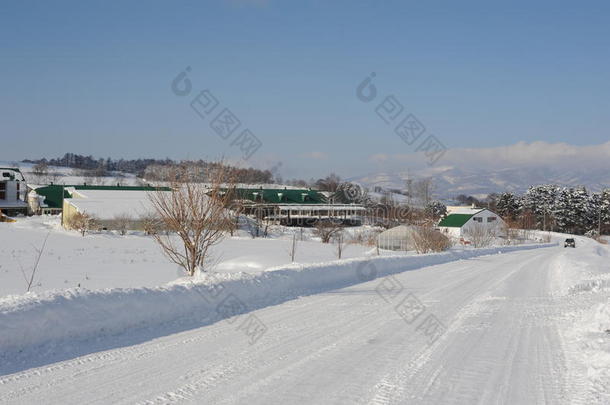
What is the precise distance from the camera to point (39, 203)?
7938cm

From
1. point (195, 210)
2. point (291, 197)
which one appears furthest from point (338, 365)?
point (291, 197)

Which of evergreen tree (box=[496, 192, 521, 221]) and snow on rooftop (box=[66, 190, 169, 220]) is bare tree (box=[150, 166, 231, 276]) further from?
evergreen tree (box=[496, 192, 521, 221])

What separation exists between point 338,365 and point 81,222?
153 ft

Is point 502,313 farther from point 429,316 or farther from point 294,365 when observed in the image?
point 294,365

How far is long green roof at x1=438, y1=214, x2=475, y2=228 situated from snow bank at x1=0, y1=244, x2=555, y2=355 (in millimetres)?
67561

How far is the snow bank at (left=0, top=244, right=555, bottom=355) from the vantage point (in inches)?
279

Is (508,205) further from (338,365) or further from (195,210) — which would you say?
(338,365)

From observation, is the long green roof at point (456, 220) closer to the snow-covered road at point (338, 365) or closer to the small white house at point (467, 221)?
the small white house at point (467, 221)

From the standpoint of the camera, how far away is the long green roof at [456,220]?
260ft

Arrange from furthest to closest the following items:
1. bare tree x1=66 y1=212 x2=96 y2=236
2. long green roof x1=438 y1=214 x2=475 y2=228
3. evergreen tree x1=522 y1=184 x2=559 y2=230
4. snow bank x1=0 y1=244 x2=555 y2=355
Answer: evergreen tree x1=522 y1=184 x2=559 y2=230
long green roof x1=438 y1=214 x2=475 y2=228
bare tree x1=66 y1=212 x2=96 y2=236
snow bank x1=0 y1=244 x2=555 y2=355

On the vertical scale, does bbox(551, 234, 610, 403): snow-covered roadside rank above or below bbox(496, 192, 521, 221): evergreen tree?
below

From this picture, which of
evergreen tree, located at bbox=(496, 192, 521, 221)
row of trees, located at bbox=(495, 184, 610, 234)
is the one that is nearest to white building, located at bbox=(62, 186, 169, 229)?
row of trees, located at bbox=(495, 184, 610, 234)

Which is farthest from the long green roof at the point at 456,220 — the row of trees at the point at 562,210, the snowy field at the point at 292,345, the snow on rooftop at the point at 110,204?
the snowy field at the point at 292,345

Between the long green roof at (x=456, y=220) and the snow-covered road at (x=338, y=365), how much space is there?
70.6m
